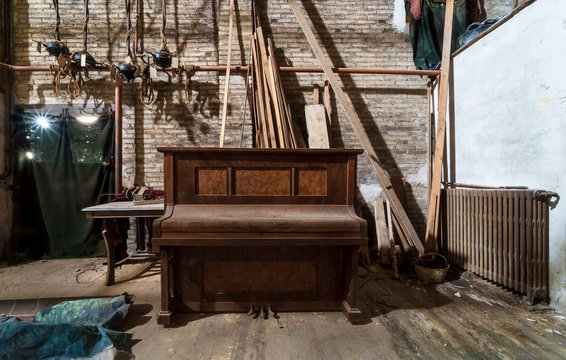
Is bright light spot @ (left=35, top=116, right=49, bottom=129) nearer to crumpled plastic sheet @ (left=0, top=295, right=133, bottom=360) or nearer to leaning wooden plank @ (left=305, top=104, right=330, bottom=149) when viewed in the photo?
crumpled plastic sheet @ (left=0, top=295, right=133, bottom=360)

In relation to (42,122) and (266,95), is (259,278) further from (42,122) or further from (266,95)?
(42,122)

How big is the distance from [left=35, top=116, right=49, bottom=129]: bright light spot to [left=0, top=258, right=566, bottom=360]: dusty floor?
2.29m

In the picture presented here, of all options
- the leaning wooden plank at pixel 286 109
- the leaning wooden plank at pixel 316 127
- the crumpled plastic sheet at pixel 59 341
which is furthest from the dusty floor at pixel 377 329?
the leaning wooden plank at pixel 286 109

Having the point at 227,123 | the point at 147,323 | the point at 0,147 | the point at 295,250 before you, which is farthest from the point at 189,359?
the point at 0,147

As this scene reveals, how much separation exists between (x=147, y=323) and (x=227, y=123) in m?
2.70

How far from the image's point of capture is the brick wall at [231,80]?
12.6 feet

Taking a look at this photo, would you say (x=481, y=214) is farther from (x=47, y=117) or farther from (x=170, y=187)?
(x=47, y=117)

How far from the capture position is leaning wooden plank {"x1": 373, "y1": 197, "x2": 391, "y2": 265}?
3.35m

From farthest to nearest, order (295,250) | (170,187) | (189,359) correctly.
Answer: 1. (295,250)
2. (170,187)
3. (189,359)

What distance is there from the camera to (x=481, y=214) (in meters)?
2.84

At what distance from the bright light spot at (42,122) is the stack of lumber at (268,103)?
313 cm

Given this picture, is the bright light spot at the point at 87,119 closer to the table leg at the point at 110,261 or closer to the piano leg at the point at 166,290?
the table leg at the point at 110,261

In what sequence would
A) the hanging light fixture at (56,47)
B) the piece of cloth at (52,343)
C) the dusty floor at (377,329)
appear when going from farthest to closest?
the hanging light fixture at (56,47), the dusty floor at (377,329), the piece of cloth at (52,343)

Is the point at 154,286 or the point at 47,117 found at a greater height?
the point at 47,117
